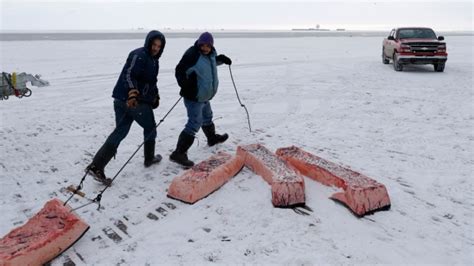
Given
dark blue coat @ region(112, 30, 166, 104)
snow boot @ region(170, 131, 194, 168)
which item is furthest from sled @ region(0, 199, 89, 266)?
snow boot @ region(170, 131, 194, 168)

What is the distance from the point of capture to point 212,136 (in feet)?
19.9

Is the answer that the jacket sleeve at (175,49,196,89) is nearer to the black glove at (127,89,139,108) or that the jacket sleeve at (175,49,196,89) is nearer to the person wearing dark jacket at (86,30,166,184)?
the person wearing dark jacket at (86,30,166,184)

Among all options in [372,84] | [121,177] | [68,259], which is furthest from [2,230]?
[372,84]

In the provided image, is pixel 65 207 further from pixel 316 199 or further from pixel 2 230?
pixel 316 199

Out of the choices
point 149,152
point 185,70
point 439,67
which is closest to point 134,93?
point 185,70

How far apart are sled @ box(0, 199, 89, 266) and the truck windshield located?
1551 cm

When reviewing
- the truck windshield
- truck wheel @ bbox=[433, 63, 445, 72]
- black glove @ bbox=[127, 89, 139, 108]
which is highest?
the truck windshield

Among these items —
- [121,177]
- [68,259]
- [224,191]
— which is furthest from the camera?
[121,177]

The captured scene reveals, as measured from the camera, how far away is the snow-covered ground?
330 centimetres

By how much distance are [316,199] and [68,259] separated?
2.45 meters

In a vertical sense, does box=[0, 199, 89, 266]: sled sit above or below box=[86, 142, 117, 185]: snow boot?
below

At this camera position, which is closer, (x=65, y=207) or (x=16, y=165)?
(x=65, y=207)

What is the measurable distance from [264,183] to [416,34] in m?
14.1

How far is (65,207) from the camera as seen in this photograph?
365cm
